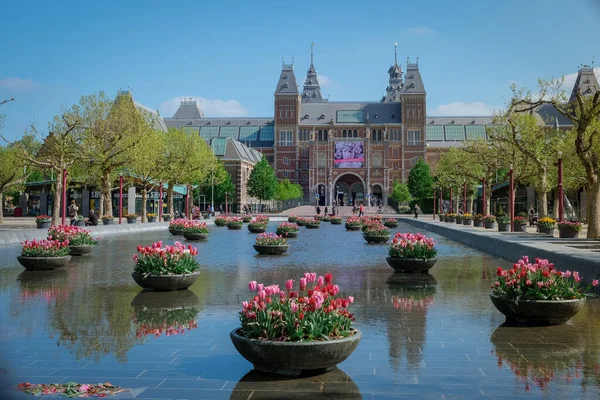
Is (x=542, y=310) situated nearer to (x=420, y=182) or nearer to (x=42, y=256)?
(x=42, y=256)

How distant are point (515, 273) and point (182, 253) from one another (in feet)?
18.3

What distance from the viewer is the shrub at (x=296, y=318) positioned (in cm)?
545

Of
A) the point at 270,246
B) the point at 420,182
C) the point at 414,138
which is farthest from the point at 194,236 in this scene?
the point at 414,138

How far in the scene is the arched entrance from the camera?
4437 inches

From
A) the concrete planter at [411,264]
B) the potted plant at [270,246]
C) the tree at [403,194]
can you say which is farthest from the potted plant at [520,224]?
the tree at [403,194]

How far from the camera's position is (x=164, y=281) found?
10.6 meters

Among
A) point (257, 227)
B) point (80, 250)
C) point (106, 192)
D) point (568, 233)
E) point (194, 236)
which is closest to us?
point (80, 250)

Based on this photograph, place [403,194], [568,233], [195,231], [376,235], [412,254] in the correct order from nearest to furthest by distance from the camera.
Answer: [412,254], [568,233], [376,235], [195,231], [403,194]

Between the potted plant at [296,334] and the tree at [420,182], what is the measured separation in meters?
77.3

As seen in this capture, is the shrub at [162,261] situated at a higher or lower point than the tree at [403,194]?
lower

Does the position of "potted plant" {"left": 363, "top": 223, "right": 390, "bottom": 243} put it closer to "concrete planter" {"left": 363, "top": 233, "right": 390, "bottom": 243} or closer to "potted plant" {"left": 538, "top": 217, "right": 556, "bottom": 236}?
"concrete planter" {"left": 363, "top": 233, "right": 390, "bottom": 243}

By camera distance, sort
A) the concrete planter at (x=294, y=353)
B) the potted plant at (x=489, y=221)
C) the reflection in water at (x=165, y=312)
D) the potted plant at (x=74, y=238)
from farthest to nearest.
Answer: the potted plant at (x=489, y=221)
the potted plant at (x=74, y=238)
the reflection in water at (x=165, y=312)
the concrete planter at (x=294, y=353)

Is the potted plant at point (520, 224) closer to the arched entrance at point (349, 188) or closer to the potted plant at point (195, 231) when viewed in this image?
the potted plant at point (195, 231)

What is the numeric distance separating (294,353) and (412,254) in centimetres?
866
